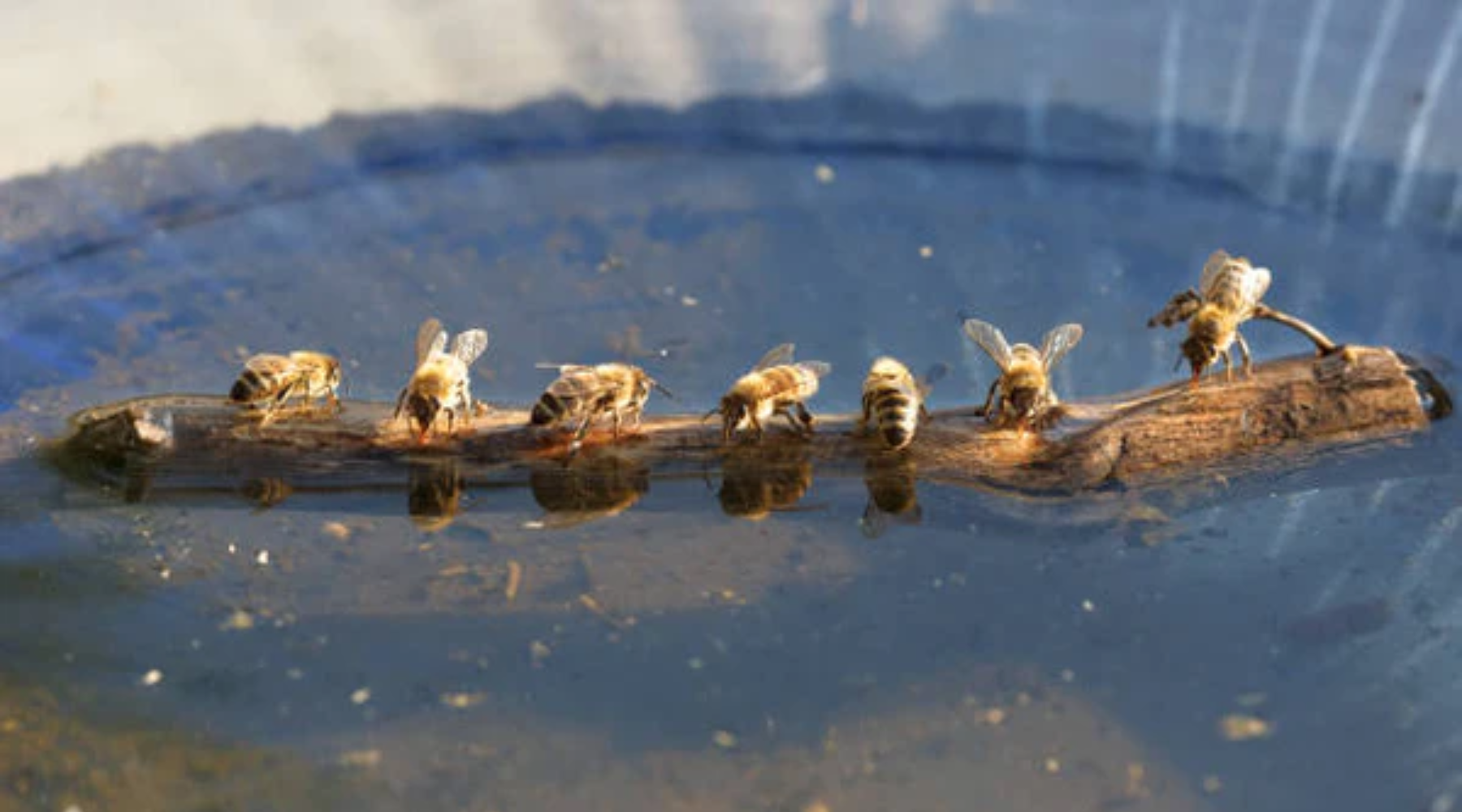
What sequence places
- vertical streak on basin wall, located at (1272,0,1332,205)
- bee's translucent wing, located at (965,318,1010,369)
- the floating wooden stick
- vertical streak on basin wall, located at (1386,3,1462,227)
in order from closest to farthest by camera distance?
the floating wooden stick → bee's translucent wing, located at (965,318,1010,369) → vertical streak on basin wall, located at (1386,3,1462,227) → vertical streak on basin wall, located at (1272,0,1332,205)

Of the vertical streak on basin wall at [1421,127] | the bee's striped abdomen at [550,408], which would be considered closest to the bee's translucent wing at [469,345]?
the bee's striped abdomen at [550,408]

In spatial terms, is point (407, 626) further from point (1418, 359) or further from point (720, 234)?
point (1418, 359)

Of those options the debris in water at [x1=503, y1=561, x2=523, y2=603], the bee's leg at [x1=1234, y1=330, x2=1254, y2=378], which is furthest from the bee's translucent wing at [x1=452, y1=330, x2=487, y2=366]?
the bee's leg at [x1=1234, y1=330, x2=1254, y2=378]

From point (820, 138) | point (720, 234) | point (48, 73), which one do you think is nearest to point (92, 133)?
point (48, 73)

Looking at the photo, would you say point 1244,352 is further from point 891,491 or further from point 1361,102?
point 1361,102

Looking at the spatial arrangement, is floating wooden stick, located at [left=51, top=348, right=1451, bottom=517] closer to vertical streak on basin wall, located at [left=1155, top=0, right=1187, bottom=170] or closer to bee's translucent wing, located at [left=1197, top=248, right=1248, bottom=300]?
bee's translucent wing, located at [left=1197, top=248, right=1248, bottom=300]

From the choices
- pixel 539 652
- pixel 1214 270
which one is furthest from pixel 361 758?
pixel 1214 270
